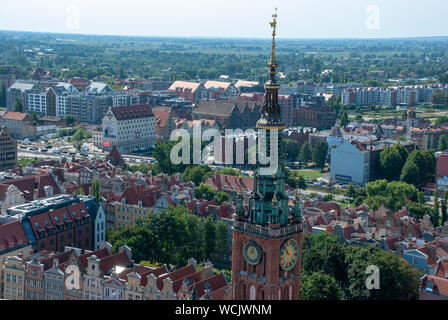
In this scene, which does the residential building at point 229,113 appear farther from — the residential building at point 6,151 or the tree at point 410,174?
the residential building at point 6,151

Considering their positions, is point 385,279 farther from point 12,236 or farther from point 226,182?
point 226,182

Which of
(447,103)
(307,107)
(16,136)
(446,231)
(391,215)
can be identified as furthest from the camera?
(447,103)

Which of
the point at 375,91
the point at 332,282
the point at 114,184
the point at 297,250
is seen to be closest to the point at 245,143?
the point at 114,184

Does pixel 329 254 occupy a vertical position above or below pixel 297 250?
below

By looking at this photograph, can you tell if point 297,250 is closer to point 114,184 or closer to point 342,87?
point 114,184

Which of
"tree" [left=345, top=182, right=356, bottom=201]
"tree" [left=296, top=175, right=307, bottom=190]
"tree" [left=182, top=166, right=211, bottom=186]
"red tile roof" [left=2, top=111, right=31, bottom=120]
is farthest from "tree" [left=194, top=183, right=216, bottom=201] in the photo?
"red tile roof" [left=2, top=111, right=31, bottom=120]
